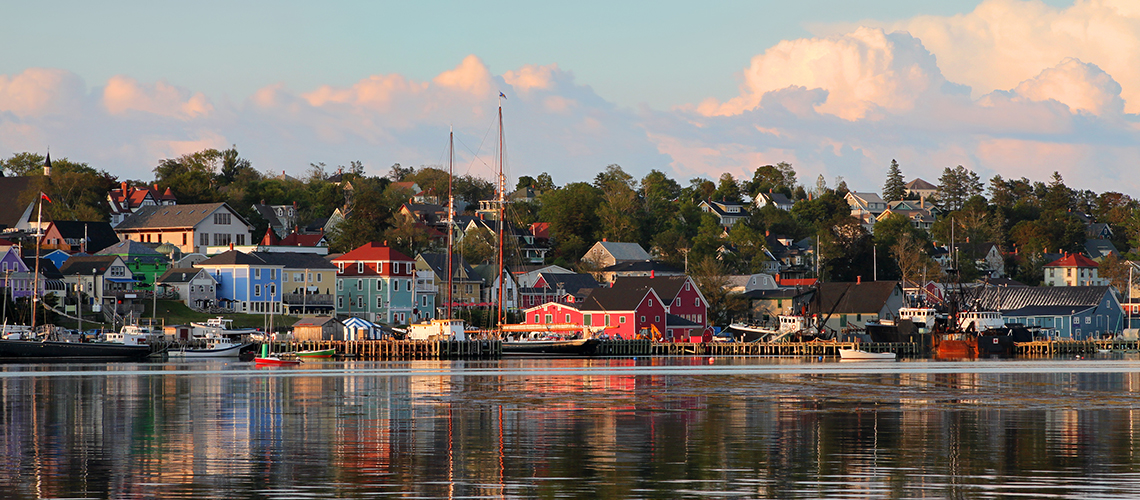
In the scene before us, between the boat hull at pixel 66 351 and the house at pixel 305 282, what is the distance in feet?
102

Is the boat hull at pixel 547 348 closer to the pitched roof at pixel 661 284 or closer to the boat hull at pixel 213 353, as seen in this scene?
the pitched roof at pixel 661 284

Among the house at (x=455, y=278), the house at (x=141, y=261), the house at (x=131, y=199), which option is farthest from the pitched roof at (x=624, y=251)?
the house at (x=141, y=261)

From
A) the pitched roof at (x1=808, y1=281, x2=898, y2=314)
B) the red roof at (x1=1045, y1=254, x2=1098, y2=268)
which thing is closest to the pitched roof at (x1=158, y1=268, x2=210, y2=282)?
the pitched roof at (x1=808, y1=281, x2=898, y2=314)

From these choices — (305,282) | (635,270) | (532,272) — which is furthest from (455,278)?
(635,270)

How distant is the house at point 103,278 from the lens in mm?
Answer: 111312

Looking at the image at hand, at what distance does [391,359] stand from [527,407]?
53.9 metres

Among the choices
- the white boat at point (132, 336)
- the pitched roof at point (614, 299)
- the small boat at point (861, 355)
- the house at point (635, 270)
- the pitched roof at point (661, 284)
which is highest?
the house at point (635, 270)

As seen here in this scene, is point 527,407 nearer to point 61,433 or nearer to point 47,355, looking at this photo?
point 61,433

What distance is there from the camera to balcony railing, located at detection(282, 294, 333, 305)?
393ft

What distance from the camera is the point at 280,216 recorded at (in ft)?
595

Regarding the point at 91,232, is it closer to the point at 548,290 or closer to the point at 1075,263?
the point at 548,290

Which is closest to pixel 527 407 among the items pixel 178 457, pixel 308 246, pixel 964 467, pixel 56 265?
pixel 178 457

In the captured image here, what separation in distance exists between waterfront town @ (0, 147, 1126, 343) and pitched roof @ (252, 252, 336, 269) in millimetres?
211

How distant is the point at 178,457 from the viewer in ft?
81.1
